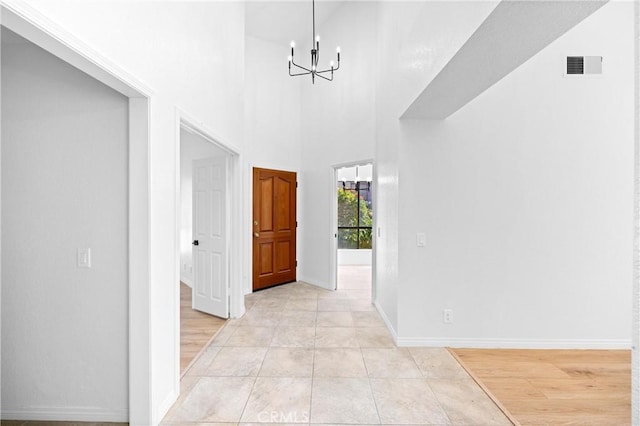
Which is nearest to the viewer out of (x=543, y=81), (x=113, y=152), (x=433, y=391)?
(x=113, y=152)

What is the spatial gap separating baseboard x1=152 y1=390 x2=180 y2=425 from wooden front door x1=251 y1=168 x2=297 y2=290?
3.07m

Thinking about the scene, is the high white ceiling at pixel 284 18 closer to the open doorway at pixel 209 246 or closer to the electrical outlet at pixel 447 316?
the open doorway at pixel 209 246

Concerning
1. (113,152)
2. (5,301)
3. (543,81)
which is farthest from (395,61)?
(5,301)

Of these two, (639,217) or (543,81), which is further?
(543,81)

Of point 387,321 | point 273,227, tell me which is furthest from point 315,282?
point 387,321

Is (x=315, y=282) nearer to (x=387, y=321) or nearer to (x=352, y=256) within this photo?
(x=387, y=321)

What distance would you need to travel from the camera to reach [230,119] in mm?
3703

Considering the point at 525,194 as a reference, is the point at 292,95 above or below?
above

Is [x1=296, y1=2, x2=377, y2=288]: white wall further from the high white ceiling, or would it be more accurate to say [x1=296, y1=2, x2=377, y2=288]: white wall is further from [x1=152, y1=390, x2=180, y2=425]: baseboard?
[x1=152, y1=390, x2=180, y2=425]: baseboard

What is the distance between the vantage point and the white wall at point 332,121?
486 centimetres

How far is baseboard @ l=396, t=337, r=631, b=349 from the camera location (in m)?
3.11

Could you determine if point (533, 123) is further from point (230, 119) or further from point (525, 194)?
point (230, 119)

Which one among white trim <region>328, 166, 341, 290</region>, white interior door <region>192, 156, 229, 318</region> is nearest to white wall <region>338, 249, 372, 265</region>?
white trim <region>328, 166, 341, 290</region>

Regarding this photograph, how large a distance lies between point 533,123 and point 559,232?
1.09 m
